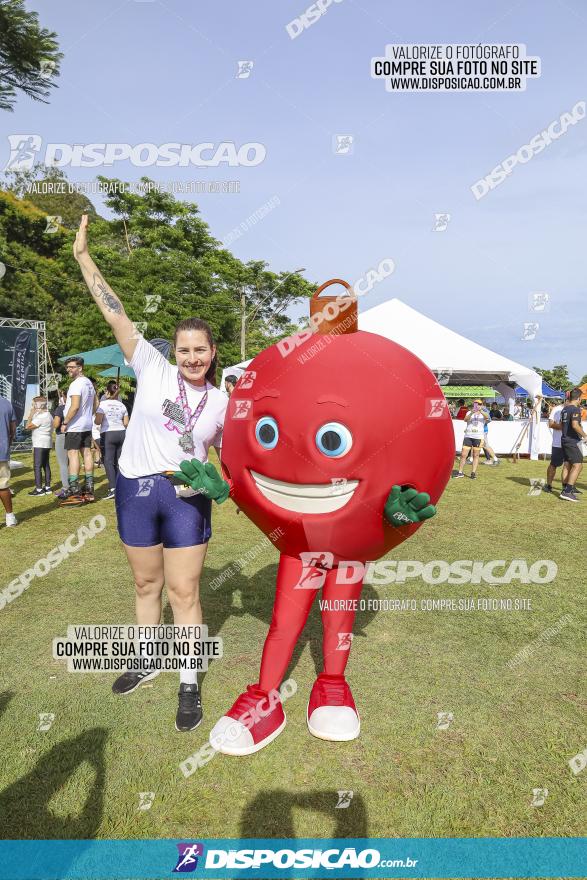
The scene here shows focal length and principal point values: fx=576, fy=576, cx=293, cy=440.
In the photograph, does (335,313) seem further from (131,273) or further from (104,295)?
(131,273)

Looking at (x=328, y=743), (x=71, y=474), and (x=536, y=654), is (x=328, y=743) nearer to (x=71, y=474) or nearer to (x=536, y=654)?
(x=536, y=654)

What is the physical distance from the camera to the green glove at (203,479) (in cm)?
272

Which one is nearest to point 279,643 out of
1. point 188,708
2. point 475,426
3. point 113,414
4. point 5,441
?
point 188,708

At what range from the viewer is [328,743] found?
2957 millimetres

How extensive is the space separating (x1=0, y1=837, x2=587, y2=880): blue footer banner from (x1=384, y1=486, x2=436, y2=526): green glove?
4.25 ft

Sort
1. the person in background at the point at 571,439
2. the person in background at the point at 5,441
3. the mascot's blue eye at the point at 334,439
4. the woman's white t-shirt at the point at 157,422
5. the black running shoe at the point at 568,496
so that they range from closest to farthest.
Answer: the mascot's blue eye at the point at 334,439, the woman's white t-shirt at the point at 157,422, the person in background at the point at 5,441, the person in background at the point at 571,439, the black running shoe at the point at 568,496

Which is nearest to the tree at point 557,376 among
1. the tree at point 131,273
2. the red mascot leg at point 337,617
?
the tree at point 131,273

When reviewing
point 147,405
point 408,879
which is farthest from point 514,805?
point 147,405

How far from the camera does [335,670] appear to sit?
3143 mm

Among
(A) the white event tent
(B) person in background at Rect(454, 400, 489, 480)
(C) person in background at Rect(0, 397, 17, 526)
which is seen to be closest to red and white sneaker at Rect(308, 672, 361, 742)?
(C) person in background at Rect(0, 397, 17, 526)

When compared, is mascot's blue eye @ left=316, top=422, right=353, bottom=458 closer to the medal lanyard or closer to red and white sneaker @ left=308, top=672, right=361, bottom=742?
the medal lanyard

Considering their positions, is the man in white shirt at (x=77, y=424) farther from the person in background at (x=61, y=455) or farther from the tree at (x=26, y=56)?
the tree at (x=26, y=56)

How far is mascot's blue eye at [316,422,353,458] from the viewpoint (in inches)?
102

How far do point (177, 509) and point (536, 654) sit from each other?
273 centimetres
